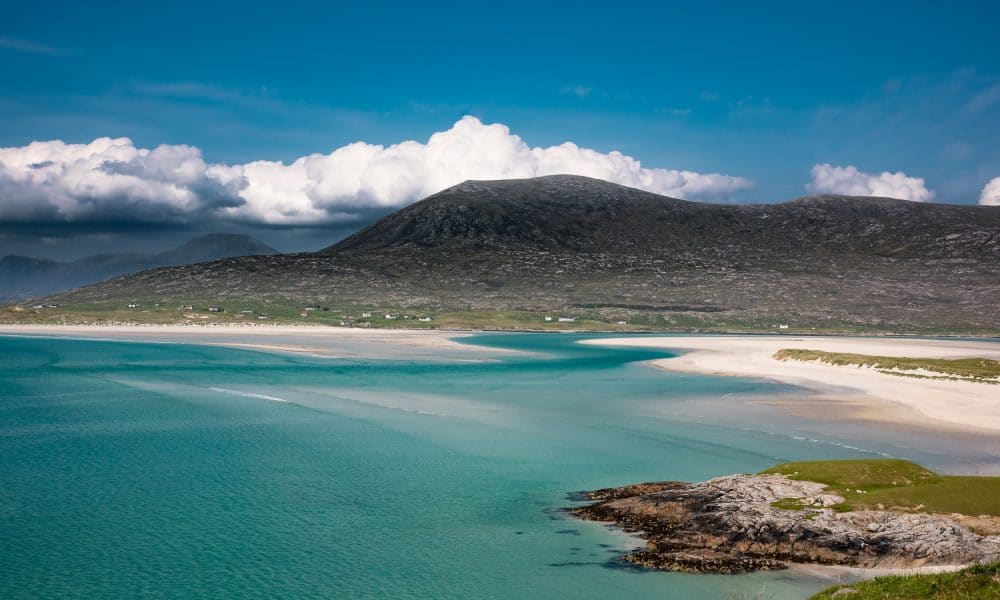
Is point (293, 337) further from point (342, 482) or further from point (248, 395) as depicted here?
point (342, 482)

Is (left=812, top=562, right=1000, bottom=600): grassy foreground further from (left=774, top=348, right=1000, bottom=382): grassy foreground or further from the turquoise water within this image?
(left=774, top=348, right=1000, bottom=382): grassy foreground

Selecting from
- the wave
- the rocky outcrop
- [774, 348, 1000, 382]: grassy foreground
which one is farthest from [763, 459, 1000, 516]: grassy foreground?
[774, 348, 1000, 382]: grassy foreground

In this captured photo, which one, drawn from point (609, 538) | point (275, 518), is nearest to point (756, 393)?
point (609, 538)

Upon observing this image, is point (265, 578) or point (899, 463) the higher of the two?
point (899, 463)

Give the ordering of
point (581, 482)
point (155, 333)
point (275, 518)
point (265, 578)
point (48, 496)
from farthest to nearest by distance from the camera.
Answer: point (155, 333), point (581, 482), point (48, 496), point (275, 518), point (265, 578)

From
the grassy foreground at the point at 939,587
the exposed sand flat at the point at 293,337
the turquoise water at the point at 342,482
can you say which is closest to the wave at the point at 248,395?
the turquoise water at the point at 342,482

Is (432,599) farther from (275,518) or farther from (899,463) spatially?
(899,463)
